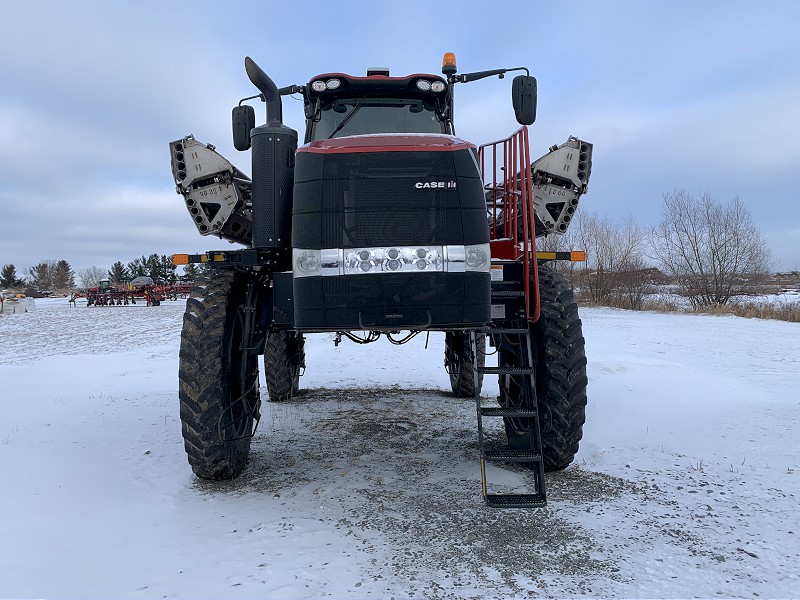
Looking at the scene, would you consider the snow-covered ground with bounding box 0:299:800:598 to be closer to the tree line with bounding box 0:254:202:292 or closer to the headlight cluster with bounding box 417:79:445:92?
the headlight cluster with bounding box 417:79:445:92

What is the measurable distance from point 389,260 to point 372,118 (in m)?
2.00

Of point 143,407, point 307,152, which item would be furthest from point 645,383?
point 143,407

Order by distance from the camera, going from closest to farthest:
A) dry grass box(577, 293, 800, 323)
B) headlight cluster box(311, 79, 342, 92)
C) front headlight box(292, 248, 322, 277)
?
front headlight box(292, 248, 322, 277), headlight cluster box(311, 79, 342, 92), dry grass box(577, 293, 800, 323)

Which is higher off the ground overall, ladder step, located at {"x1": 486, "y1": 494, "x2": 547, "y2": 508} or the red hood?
the red hood

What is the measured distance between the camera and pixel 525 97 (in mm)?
4258

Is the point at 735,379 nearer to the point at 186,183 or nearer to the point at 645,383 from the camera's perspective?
the point at 645,383

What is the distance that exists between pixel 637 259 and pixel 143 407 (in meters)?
31.2

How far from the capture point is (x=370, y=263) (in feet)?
12.0

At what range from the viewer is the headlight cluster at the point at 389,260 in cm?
366

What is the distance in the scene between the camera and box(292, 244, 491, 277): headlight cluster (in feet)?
12.0

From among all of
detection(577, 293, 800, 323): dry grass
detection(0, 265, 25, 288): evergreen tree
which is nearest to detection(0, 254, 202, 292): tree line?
detection(0, 265, 25, 288): evergreen tree

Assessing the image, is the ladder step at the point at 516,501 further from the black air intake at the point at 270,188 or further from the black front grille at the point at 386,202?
the black air intake at the point at 270,188

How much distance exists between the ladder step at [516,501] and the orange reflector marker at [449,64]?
3.78m

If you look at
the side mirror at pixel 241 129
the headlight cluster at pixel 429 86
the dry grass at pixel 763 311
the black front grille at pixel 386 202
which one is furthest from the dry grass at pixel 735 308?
the side mirror at pixel 241 129
